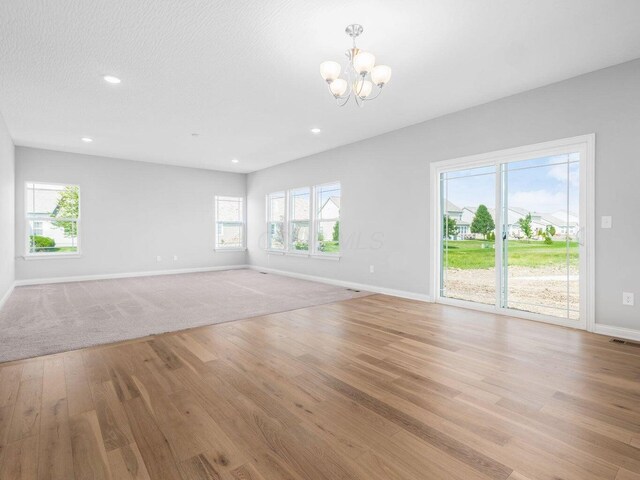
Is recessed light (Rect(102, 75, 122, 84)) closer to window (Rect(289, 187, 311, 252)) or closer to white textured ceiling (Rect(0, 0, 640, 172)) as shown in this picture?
white textured ceiling (Rect(0, 0, 640, 172))

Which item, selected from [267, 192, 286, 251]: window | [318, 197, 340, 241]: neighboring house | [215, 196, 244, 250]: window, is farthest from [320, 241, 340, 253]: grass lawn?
[215, 196, 244, 250]: window

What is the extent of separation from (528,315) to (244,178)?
7.37 meters

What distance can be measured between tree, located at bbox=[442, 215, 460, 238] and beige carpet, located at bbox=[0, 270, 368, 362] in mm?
1665

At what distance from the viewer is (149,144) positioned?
604 cm

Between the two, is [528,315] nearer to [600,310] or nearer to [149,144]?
[600,310]

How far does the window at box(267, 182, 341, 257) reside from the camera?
662 cm

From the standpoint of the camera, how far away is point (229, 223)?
8883mm

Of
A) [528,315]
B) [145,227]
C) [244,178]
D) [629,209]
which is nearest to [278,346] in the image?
[528,315]

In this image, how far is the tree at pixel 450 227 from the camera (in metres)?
4.64

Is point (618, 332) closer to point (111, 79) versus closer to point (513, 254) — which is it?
point (513, 254)

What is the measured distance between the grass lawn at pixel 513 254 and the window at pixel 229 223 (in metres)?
5.94

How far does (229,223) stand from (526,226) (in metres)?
6.98

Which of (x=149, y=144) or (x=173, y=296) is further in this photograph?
(x=149, y=144)

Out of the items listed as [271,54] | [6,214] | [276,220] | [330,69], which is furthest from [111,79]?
[276,220]
